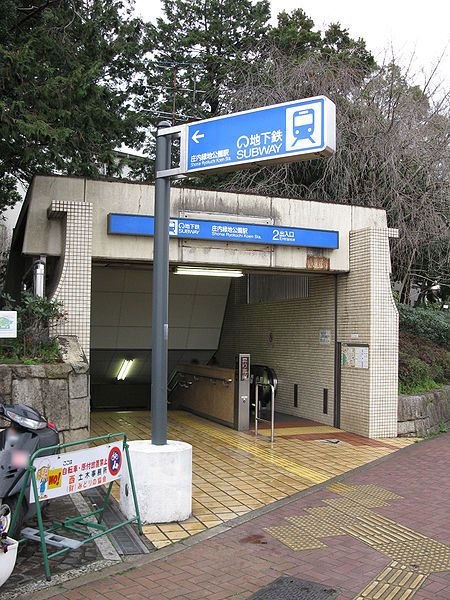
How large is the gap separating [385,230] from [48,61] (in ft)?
22.2

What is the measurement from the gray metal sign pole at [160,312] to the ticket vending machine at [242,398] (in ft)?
17.2

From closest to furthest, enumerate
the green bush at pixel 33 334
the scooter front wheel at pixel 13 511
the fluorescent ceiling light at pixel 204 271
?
the scooter front wheel at pixel 13 511 < the green bush at pixel 33 334 < the fluorescent ceiling light at pixel 204 271

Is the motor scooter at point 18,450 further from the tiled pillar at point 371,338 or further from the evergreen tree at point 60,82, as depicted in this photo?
the tiled pillar at point 371,338

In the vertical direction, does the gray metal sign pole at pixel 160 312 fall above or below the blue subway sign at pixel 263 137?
below

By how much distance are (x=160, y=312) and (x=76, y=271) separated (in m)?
3.30

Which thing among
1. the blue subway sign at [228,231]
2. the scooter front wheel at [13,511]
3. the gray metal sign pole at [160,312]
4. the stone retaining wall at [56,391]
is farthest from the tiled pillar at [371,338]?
the scooter front wheel at [13,511]

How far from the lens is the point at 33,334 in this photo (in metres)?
8.59

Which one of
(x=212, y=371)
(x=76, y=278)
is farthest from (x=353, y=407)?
(x=76, y=278)

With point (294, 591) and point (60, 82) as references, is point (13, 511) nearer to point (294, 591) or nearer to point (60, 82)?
point (294, 591)

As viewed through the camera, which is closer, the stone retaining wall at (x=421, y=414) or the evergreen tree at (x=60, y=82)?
the evergreen tree at (x=60, y=82)

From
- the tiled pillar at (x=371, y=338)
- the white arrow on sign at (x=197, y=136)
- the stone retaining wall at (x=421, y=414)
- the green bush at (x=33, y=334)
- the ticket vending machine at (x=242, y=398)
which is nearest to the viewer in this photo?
the white arrow on sign at (x=197, y=136)

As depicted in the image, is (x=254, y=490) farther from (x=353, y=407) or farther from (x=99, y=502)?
(x=353, y=407)

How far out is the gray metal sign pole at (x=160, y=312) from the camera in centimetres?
635

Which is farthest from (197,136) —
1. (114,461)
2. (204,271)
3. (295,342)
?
(295,342)
